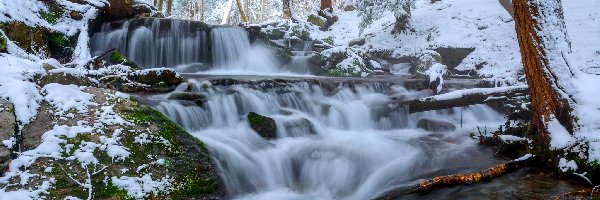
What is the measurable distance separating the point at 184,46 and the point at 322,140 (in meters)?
7.97

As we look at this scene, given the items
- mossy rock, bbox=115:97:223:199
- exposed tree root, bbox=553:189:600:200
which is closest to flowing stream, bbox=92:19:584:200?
mossy rock, bbox=115:97:223:199

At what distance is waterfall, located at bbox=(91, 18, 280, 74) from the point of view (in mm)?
12344

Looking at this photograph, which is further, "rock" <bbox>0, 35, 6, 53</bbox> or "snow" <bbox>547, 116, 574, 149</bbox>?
"rock" <bbox>0, 35, 6, 53</bbox>

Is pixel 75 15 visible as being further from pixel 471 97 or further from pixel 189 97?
pixel 471 97

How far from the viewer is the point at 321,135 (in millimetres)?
7621

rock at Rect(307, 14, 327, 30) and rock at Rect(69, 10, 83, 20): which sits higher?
rock at Rect(307, 14, 327, 30)

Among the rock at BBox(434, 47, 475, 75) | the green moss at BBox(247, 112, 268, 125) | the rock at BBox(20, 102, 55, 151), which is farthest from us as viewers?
the rock at BBox(434, 47, 475, 75)

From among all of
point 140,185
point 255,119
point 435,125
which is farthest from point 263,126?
point 435,125

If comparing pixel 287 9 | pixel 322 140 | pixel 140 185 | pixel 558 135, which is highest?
pixel 287 9

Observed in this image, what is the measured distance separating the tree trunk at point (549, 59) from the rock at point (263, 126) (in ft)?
13.2

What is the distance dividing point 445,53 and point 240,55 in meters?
7.86

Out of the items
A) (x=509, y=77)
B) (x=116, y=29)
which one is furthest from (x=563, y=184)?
(x=116, y=29)

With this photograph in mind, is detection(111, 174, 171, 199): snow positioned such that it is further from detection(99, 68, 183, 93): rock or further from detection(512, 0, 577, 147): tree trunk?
detection(512, 0, 577, 147): tree trunk

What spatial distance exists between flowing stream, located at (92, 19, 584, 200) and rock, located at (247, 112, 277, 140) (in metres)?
0.09
